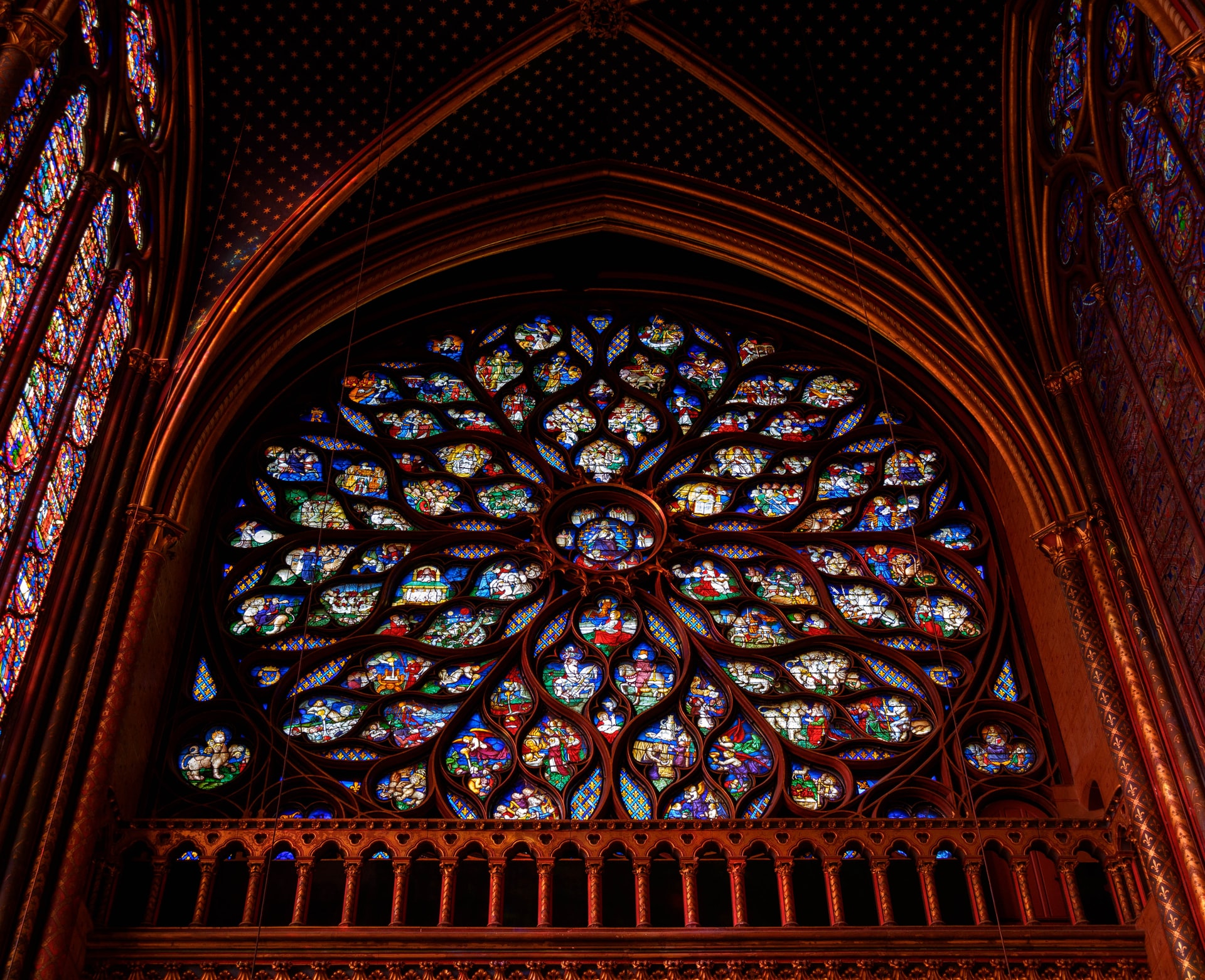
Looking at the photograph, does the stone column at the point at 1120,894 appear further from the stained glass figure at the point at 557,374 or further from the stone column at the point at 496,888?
the stained glass figure at the point at 557,374

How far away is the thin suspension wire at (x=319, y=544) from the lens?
9.19 m

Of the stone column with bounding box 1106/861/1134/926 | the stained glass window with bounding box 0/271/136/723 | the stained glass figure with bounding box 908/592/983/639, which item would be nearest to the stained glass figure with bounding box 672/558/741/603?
the stained glass figure with bounding box 908/592/983/639

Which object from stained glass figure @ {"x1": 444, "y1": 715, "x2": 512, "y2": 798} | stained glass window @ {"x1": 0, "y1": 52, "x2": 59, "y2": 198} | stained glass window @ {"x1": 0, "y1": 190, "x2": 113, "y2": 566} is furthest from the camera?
stained glass figure @ {"x1": 444, "y1": 715, "x2": 512, "y2": 798}

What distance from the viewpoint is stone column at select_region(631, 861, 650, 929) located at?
9078 mm

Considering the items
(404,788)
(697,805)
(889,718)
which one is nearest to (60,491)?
(404,788)

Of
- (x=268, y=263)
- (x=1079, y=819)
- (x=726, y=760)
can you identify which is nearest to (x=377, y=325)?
(x=268, y=263)

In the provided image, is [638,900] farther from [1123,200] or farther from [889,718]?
[1123,200]

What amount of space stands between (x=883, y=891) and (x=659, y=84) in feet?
23.0

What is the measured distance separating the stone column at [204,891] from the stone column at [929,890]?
14.4 feet

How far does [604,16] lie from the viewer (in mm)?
12133

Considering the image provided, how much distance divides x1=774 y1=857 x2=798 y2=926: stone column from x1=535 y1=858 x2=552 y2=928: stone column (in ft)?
4.68

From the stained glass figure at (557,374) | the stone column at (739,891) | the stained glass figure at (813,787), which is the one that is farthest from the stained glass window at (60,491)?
the stained glass figure at (813,787)

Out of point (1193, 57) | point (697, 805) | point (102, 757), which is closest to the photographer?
point (1193, 57)

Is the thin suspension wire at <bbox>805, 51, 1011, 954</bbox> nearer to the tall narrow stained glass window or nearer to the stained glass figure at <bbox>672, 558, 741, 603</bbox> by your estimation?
the stained glass figure at <bbox>672, 558, 741, 603</bbox>
